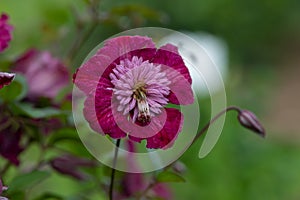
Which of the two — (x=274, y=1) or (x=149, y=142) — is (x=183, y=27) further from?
(x=149, y=142)

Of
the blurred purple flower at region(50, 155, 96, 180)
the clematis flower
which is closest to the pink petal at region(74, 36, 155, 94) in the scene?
the clematis flower

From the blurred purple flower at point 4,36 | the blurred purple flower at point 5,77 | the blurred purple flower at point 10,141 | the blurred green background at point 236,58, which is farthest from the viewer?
the blurred green background at point 236,58

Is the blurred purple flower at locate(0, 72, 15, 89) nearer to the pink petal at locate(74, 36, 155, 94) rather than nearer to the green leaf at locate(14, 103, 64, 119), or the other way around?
the pink petal at locate(74, 36, 155, 94)

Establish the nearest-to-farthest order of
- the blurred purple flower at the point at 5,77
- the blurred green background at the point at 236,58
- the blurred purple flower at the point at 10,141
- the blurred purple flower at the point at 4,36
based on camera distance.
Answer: the blurred purple flower at the point at 5,77, the blurred purple flower at the point at 4,36, the blurred purple flower at the point at 10,141, the blurred green background at the point at 236,58

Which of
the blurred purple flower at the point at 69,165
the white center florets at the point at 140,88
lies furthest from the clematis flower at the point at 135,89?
the blurred purple flower at the point at 69,165

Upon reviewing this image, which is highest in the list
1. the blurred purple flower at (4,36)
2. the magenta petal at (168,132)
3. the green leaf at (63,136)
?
the blurred purple flower at (4,36)

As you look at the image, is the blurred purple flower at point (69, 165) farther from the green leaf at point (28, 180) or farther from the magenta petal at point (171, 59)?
the magenta petal at point (171, 59)

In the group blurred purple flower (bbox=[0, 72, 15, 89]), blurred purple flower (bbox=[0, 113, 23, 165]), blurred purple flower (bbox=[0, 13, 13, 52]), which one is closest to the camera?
blurred purple flower (bbox=[0, 72, 15, 89])
